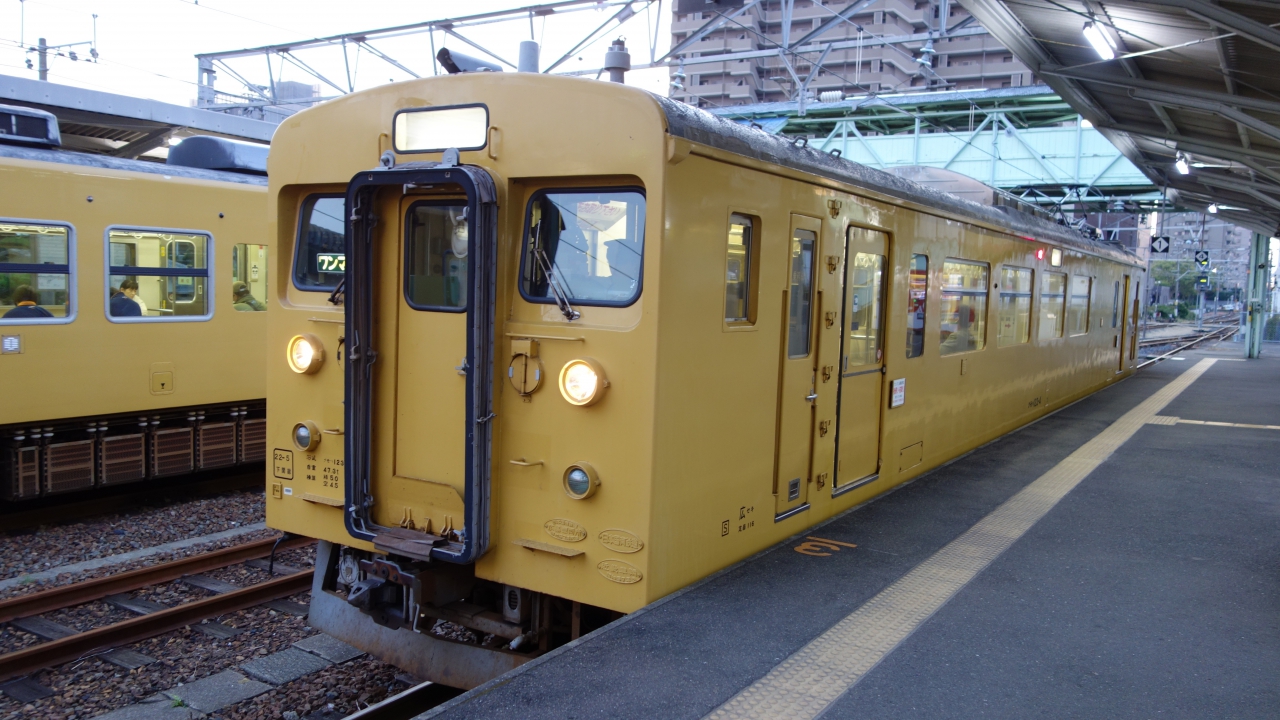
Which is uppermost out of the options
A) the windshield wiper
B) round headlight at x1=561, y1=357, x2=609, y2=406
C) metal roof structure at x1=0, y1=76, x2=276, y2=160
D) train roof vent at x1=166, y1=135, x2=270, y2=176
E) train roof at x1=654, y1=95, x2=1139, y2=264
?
metal roof structure at x1=0, y1=76, x2=276, y2=160

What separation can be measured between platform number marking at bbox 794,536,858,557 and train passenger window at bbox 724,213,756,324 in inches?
55.9

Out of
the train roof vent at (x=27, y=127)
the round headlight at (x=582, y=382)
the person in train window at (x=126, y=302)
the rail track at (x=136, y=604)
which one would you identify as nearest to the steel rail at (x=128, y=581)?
the rail track at (x=136, y=604)

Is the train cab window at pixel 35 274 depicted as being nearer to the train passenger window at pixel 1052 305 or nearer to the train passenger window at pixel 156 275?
the train passenger window at pixel 156 275

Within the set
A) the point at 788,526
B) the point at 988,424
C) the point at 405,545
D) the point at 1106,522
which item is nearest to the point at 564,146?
the point at 405,545

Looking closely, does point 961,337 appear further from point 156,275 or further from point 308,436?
point 156,275

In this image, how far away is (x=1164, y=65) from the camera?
9.32 metres

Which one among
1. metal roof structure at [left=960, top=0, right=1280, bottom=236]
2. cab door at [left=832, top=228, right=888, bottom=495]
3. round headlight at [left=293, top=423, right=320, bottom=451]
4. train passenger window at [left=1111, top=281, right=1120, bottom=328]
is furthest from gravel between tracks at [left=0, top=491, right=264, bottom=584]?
train passenger window at [left=1111, top=281, right=1120, bottom=328]

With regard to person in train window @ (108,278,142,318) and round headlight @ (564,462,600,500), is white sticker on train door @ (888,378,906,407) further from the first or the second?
person in train window @ (108,278,142,318)

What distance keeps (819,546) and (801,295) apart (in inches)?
56.3

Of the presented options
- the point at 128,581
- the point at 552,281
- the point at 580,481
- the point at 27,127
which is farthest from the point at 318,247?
the point at 27,127

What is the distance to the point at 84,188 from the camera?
26.3 feet

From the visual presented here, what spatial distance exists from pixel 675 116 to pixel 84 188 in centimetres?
667

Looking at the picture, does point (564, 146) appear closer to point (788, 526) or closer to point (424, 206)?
point (424, 206)

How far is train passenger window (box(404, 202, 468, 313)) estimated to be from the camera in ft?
13.6
